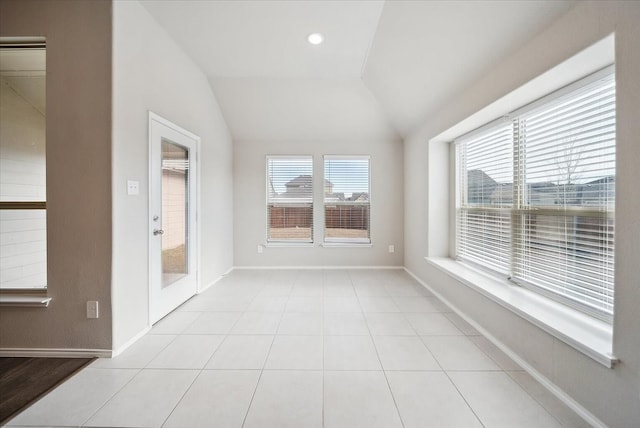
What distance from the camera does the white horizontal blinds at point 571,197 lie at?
1702mm

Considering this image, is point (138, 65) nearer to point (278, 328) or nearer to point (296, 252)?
point (278, 328)

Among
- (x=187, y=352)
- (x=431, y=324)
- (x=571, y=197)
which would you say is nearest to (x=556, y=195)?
(x=571, y=197)

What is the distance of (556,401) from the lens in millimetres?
1638

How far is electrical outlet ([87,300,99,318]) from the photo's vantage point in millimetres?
2123

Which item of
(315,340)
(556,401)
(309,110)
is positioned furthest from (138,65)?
(556,401)

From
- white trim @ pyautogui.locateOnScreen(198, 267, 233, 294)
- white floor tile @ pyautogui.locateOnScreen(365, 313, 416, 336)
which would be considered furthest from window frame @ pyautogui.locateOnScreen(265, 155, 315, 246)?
white floor tile @ pyautogui.locateOnScreen(365, 313, 416, 336)

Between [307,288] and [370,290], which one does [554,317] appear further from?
[307,288]

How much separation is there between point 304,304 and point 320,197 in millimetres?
2236

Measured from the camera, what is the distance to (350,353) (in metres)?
2.18

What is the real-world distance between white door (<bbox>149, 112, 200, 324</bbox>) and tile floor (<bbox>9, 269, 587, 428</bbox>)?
1.00 feet

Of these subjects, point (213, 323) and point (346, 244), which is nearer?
point (213, 323)

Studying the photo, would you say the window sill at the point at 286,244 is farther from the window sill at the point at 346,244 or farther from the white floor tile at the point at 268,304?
the white floor tile at the point at 268,304

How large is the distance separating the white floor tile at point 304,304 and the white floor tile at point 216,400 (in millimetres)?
1180

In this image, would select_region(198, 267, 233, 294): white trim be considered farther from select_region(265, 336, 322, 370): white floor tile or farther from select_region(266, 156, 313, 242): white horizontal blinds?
select_region(265, 336, 322, 370): white floor tile
